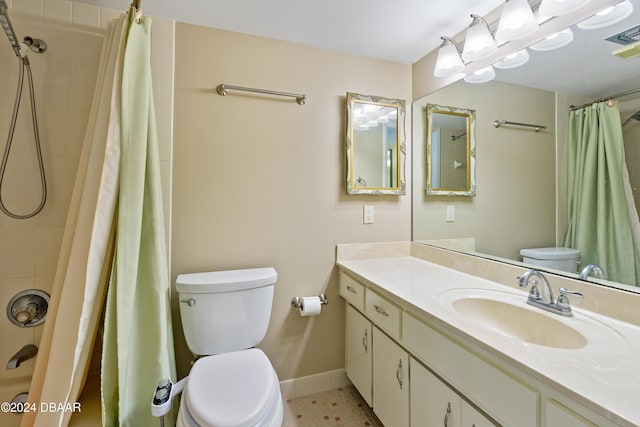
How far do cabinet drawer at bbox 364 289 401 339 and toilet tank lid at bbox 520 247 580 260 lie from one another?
2.19 feet

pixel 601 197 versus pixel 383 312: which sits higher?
pixel 601 197

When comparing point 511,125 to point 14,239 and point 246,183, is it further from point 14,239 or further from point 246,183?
point 14,239

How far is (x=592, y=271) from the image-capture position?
1.02m

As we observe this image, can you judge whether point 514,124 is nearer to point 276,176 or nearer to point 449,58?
point 449,58

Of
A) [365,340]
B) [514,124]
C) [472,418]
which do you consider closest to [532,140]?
[514,124]

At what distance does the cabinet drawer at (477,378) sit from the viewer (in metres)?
0.68

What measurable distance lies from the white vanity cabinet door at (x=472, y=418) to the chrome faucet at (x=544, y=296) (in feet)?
1.53

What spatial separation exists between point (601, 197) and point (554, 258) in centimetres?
30

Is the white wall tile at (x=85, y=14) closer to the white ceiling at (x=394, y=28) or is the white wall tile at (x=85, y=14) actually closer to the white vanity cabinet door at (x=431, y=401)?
the white ceiling at (x=394, y=28)

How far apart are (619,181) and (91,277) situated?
198 cm

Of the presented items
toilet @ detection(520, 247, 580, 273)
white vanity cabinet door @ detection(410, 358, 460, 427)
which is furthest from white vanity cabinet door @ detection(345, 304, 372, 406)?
toilet @ detection(520, 247, 580, 273)

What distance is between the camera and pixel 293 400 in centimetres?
167

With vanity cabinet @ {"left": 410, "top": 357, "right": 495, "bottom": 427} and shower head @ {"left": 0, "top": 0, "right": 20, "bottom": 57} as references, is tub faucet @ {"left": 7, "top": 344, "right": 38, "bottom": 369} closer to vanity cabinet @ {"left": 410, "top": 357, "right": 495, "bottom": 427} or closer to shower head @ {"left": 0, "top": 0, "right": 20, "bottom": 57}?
shower head @ {"left": 0, "top": 0, "right": 20, "bottom": 57}

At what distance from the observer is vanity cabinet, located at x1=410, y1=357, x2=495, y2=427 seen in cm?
85
